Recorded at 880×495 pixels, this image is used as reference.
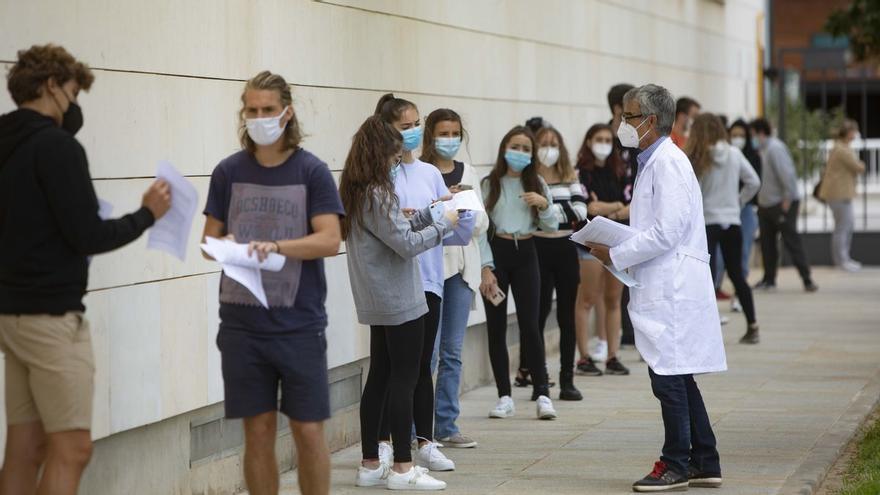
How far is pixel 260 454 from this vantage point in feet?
19.0

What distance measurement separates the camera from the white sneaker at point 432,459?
7906 millimetres

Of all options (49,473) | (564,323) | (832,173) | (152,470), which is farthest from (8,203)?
(832,173)

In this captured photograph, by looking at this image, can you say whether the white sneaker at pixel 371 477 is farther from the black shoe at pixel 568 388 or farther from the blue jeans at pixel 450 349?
the black shoe at pixel 568 388

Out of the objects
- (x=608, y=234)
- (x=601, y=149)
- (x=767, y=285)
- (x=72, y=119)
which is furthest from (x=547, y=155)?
(x=767, y=285)

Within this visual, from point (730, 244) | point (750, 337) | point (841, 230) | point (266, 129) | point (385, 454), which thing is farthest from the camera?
point (841, 230)

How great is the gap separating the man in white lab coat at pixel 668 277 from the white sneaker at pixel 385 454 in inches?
47.1

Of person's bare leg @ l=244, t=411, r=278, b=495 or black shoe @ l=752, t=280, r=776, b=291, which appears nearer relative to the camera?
person's bare leg @ l=244, t=411, r=278, b=495

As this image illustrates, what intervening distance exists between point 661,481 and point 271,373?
2.34m

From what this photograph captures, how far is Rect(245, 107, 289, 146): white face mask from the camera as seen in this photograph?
568 cm

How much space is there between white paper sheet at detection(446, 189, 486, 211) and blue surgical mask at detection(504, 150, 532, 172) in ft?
7.70

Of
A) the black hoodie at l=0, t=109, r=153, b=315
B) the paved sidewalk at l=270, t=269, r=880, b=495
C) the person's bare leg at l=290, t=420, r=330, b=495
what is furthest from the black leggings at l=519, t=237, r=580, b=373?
the black hoodie at l=0, t=109, r=153, b=315

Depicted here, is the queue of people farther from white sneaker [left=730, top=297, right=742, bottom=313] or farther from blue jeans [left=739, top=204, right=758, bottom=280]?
white sneaker [left=730, top=297, right=742, bottom=313]

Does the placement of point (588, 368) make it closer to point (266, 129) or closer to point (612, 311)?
point (612, 311)

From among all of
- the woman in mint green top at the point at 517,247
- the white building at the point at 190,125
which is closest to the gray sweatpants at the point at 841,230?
the white building at the point at 190,125
